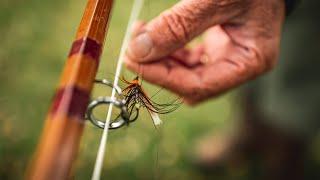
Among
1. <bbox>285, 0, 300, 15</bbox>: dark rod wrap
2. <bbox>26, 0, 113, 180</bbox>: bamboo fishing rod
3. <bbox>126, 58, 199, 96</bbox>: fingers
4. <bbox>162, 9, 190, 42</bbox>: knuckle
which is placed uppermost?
<bbox>285, 0, 300, 15</bbox>: dark rod wrap

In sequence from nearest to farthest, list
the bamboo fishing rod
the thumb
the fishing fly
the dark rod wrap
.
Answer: the bamboo fishing rod
the fishing fly
the thumb
the dark rod wrap

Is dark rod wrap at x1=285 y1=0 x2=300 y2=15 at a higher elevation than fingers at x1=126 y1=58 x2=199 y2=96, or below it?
higher

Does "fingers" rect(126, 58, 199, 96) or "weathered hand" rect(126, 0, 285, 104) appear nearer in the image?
"weathered hand" rect(126, 0, 285, 104)

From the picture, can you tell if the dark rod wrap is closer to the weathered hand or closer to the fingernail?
the weathered hand

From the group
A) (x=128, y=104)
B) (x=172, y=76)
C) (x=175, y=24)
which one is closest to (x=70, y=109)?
(x=128, y=104)

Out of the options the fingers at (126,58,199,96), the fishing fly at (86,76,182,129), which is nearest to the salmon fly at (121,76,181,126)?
the fishing fly at (86,76,182,129)

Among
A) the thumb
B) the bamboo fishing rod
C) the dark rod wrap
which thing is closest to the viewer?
the bamboo fishing rod

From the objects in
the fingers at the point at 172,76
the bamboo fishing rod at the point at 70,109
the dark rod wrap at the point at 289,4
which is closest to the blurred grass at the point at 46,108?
the fingers at the point at 172,76
